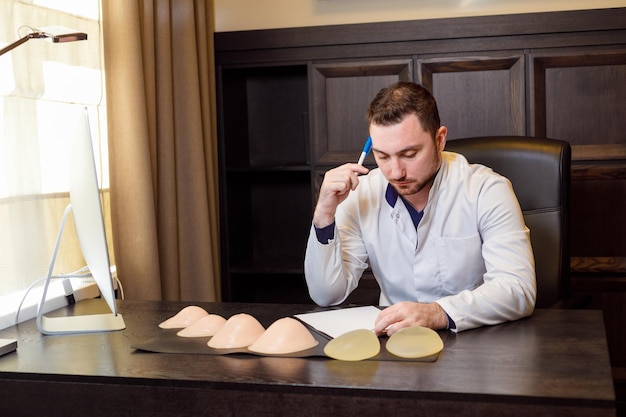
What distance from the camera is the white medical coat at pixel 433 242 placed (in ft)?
6.42

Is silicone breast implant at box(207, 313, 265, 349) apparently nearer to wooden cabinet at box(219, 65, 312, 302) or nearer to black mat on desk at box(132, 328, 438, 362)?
black mat on desk at box(132, 328, 438, 362)

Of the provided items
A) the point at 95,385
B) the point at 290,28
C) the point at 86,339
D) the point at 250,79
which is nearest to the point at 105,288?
the point at 86,339

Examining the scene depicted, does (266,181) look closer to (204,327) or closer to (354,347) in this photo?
(204,327)

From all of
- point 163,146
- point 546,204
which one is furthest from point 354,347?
point 163,146

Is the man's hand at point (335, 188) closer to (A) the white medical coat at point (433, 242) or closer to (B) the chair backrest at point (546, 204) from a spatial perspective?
(A) the white medical coat at point (433, 242)

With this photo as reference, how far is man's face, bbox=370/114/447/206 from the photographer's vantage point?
6.40 feet

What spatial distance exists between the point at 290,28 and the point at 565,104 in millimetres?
1132

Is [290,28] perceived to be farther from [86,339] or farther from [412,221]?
[86,339]

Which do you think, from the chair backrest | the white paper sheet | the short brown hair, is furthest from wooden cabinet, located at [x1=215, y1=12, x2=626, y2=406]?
the white paper sheet

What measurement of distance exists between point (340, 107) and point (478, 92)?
1.82 ft

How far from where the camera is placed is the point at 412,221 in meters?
2.12

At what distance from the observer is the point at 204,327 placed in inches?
66.9

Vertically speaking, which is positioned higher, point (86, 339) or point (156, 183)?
point (156, 183)

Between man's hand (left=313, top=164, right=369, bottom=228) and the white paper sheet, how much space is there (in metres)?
0.26
